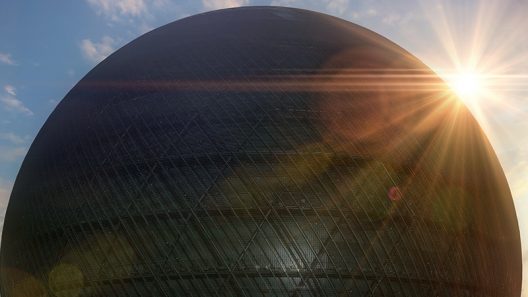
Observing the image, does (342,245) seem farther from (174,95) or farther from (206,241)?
(174,95)

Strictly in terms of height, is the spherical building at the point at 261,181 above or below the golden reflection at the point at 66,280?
above

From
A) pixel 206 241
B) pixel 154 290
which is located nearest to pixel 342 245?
pixel 206 241

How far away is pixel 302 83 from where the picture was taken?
54.5ft

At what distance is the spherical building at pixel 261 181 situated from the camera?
1416 centimetres

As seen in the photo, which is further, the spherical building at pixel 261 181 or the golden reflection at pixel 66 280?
the golden reflection at pixel 66 280

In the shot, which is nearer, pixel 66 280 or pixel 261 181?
pixel 261 181

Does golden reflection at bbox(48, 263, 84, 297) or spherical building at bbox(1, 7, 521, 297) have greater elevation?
spherical building at bbox(1, 7, 521, 297)

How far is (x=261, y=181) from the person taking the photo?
14.5 meters

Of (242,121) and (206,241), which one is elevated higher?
(242,121)

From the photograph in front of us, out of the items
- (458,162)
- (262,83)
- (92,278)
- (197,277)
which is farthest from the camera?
(458,162)

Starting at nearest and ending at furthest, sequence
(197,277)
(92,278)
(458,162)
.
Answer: (197,277) → (92,278) → (458,162)

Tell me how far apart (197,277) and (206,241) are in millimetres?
958

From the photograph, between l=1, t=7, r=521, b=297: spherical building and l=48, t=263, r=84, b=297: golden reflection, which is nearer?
l=1, t=7, r=521, b=297: spherical building

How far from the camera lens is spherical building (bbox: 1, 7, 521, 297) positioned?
46.5 feet
